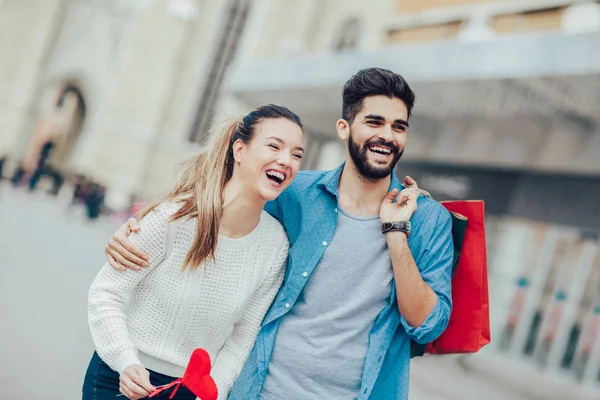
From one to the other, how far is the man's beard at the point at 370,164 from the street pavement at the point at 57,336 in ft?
9.42

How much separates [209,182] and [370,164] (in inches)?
20.8

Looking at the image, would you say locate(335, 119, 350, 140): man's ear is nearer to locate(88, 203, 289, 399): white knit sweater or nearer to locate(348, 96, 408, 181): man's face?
locate(348, 96, 408, 181): man's face

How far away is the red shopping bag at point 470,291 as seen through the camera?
2.00 m

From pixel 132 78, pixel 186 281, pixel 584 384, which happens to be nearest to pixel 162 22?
pixel 132 78

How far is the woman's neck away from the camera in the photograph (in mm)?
2000

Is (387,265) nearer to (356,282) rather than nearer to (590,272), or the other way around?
(356,282)

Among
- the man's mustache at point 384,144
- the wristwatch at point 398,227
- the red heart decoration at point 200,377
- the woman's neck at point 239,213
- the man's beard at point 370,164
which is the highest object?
the man's mustache at point 384,144

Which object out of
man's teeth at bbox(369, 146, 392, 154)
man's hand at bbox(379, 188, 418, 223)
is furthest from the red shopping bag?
man's teeth at bbox(369, 146, 392, 154)

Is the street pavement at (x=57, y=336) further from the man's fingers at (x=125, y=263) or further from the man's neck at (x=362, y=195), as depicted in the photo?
the man's neck at (x=362, y=195)

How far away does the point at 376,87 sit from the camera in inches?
80.8

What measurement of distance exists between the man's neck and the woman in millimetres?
230

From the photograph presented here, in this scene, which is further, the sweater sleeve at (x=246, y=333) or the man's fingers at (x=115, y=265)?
the sweater sleeve at (x=246, y=333)

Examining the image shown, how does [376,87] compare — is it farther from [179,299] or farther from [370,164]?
[179,299]

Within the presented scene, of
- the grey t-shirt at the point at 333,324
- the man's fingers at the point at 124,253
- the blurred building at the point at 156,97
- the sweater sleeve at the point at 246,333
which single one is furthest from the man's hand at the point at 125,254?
the blurred building at the point at 156,97
